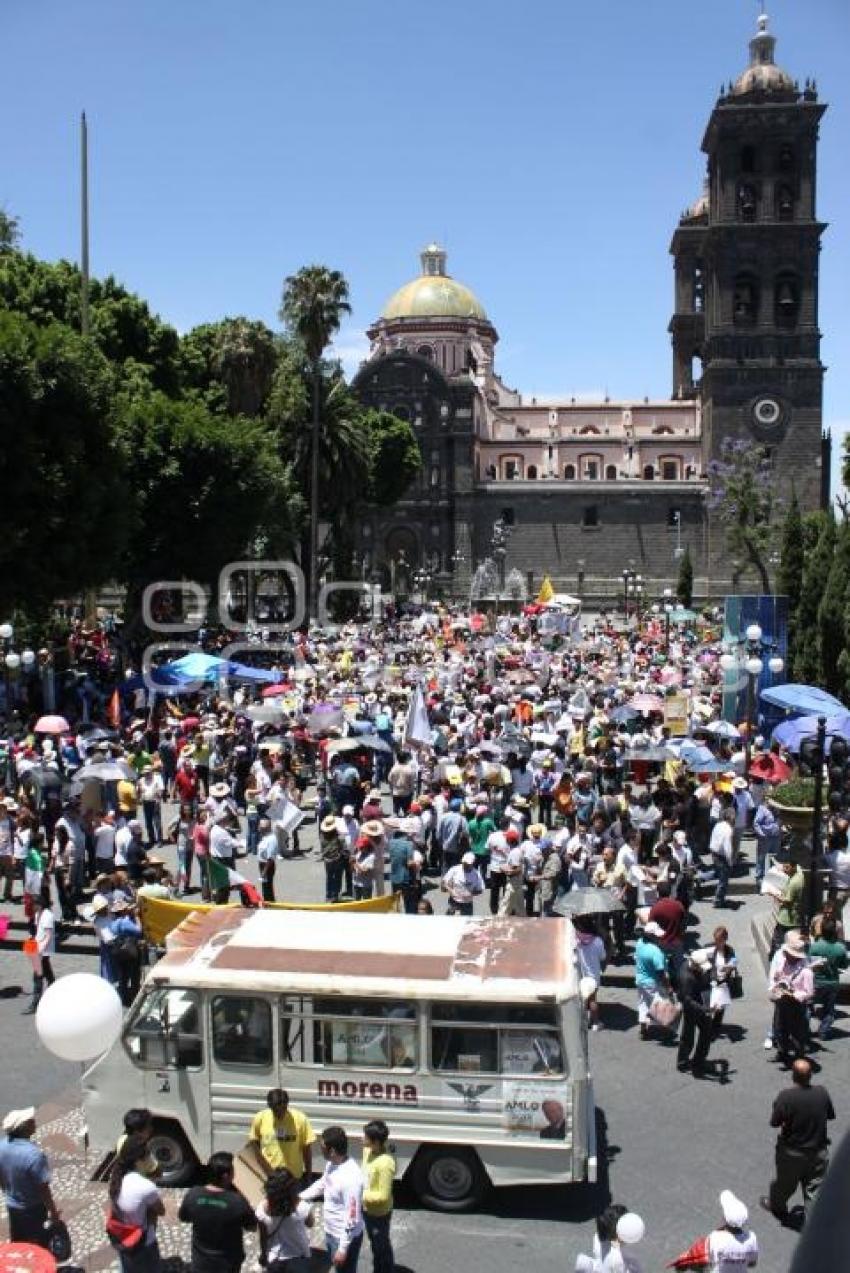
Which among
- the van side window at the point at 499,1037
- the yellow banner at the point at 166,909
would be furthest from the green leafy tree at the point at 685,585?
the van side window at the point at 499,1037

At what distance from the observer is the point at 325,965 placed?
8.66 meters

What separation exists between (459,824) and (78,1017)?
824cm

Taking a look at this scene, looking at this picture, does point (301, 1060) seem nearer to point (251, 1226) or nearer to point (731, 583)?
point (251, 1226)

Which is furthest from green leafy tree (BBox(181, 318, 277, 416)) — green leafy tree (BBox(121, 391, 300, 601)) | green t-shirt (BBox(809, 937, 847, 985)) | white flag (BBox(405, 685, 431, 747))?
green t-shirt (BBox(809, 937, 847, 985))

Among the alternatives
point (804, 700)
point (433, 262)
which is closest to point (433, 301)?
point (433, 262)

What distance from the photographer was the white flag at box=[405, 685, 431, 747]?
2038cm

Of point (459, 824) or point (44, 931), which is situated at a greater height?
point (459, 824)

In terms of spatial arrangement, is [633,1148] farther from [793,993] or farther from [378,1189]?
[378,1189]

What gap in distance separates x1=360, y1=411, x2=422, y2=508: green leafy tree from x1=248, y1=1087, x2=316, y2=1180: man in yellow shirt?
6884cm

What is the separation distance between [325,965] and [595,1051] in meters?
3.83

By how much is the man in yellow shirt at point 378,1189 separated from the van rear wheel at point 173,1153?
184 cm

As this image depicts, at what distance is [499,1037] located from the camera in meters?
8.37

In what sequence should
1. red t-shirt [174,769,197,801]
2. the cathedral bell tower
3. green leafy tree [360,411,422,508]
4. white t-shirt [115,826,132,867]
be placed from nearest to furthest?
1. white t-shirt [115,826,132,867]
2. red t-shirt [174,769,197,801]
3. the cathedral bell tower
4. green leafy tree [360,411,422,508]

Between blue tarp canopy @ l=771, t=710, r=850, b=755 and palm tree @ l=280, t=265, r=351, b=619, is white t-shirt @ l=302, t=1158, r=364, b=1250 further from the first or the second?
palm tree @ l=280, t=265, r=351, b=619
